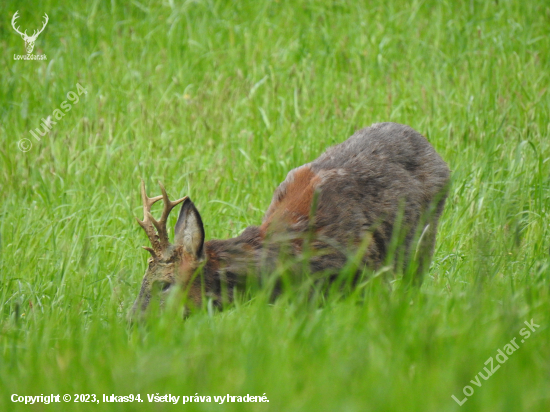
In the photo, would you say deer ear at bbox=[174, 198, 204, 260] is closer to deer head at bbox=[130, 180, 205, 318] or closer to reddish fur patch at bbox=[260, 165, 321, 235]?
deer head at bbox=[130, 180, 205, 318]

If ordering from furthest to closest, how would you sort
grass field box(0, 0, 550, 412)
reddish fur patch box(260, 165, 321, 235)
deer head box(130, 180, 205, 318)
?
1. reddish fur patch box(260, 165, 321, 235)
2. deer head box(130, 180, 205, 318)
3. grass field box(0, 0, 550, 412)

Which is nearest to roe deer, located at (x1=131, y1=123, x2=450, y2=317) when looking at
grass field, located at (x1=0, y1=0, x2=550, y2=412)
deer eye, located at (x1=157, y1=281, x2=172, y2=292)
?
deer eye, located at (x1=157, y1=281, x2=172, y2=292)

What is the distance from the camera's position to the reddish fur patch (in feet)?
13.9

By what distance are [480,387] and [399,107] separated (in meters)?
4.64

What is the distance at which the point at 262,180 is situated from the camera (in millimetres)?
5973

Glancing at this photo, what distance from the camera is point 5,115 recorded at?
701 cm

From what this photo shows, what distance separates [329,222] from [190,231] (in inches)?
35.3

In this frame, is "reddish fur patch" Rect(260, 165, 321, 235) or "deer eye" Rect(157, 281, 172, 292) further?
"reddish fur patch" Rect(260, 165, 321, 235)

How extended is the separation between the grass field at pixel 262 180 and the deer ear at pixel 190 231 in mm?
404

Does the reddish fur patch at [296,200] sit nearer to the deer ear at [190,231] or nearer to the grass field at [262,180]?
the deer ear at [190,231]

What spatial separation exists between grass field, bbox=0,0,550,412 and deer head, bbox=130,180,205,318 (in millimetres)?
226

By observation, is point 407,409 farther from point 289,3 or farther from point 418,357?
point 289,3

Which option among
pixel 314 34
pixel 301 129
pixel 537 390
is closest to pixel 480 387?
pixel 537 390

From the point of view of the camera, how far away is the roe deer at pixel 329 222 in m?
3.91
